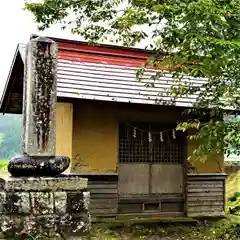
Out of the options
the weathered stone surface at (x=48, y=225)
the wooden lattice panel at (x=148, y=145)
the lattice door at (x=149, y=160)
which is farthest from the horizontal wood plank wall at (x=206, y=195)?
the weathered stone surface at (x=48, y=225)

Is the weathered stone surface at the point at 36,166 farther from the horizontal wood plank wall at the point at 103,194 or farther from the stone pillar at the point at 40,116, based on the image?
the horizontal wood plank wall at the point at 103,194

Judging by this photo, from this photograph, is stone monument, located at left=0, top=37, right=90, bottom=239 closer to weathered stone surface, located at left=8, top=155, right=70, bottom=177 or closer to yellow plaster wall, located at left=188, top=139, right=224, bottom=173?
weathered stone surface, located at left=8, top=155, right=70, bottom=177

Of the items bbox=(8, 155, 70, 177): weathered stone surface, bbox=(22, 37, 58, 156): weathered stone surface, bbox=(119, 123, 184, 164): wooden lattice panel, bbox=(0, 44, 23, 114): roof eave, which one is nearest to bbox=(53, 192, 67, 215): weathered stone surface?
bbox=(8, 155, 70, 177): weathered stone surface

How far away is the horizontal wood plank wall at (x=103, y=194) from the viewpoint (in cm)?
865

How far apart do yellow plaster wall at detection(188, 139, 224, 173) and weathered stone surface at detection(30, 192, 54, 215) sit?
5.69 m

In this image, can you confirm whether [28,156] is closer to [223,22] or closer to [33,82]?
[33,82]

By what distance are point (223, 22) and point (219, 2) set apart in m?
0.39

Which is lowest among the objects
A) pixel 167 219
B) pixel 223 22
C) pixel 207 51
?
pixel 167 219

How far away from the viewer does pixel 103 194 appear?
345 inches

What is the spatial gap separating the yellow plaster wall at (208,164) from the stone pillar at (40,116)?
5432 millimetres

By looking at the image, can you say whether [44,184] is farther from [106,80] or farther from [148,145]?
[148,145]

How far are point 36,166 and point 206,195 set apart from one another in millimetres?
6210

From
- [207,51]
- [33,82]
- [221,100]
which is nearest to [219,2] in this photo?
[207,51]

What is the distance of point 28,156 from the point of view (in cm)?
445
